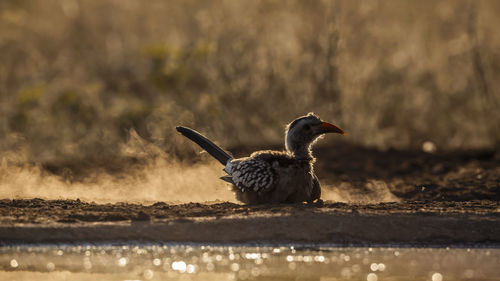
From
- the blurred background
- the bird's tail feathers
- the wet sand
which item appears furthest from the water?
the blurred background

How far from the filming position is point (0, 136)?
574 inches

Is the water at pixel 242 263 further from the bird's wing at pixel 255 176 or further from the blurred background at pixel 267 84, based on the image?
the blurred background at pixel 267 84

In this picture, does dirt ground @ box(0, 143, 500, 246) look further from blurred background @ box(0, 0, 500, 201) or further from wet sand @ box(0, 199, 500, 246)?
blurred background @ box(0, 0, 500, 201)

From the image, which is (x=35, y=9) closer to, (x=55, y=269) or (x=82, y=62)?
(x=82, y=62)

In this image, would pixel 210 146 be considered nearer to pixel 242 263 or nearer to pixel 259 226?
pixel 259 226

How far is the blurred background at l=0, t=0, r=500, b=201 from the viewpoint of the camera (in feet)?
48.4

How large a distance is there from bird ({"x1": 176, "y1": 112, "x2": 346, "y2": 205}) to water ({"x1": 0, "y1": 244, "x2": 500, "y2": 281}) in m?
1.34

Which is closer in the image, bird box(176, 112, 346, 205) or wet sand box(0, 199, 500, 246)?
wet sand box(0, 199, 500, 246)

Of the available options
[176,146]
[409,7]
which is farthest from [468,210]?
[409,7]

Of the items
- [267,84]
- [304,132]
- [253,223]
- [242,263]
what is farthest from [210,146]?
[267,84]

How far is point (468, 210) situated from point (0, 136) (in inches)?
355

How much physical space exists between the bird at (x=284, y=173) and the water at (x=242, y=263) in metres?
1.34

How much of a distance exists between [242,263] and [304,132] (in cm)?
272

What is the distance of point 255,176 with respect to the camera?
27.4 ft
